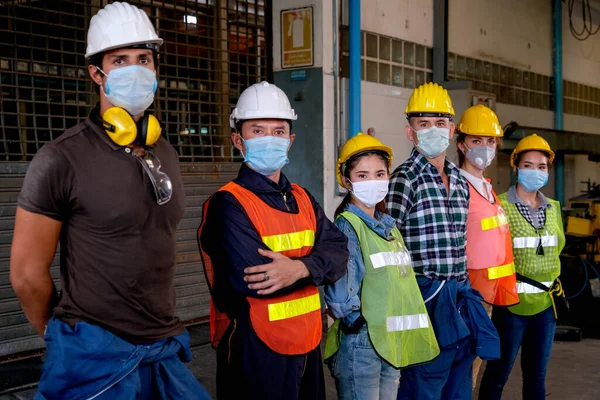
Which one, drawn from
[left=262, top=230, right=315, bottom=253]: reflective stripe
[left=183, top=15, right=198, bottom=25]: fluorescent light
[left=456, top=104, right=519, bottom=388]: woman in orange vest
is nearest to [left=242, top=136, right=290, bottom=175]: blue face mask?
[left=262, top=230, right=315, bottom=253]: reflective stripe

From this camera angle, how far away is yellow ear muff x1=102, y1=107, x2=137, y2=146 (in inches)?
85.7

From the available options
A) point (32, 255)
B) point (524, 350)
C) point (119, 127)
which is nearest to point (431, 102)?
point (524, 350)

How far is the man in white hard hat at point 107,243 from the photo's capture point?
2.08 metres

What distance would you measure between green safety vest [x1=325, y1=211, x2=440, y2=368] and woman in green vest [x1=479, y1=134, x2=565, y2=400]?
1.01m

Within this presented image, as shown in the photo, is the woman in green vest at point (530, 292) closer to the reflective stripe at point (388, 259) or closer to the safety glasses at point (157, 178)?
the reflective stripe at point (388, 259)

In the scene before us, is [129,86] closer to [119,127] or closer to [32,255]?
[119,127]

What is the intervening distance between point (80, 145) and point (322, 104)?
13.2 feet

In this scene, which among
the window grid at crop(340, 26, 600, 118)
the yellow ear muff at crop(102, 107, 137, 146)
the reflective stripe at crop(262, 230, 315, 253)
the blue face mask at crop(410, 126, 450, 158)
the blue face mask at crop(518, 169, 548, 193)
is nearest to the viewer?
the yellow ear muff at crop(102, 107, 137, 146)

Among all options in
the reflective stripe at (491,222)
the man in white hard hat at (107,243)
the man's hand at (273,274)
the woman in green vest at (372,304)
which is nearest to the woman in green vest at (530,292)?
the reflective stripe at (491,222)

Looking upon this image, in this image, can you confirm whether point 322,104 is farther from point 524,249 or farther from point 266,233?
point 266,233

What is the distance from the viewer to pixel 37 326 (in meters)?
2.22

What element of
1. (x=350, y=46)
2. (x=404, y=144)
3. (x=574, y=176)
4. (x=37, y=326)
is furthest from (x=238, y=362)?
(x=574, y=176)

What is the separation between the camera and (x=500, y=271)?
3.78m

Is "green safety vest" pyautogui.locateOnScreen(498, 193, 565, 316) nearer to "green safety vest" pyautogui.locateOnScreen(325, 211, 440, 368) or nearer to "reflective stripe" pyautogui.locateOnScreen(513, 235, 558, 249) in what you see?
"reflective stripe" pyautogui.locateOnScreen(513, 235, 558, 249)
